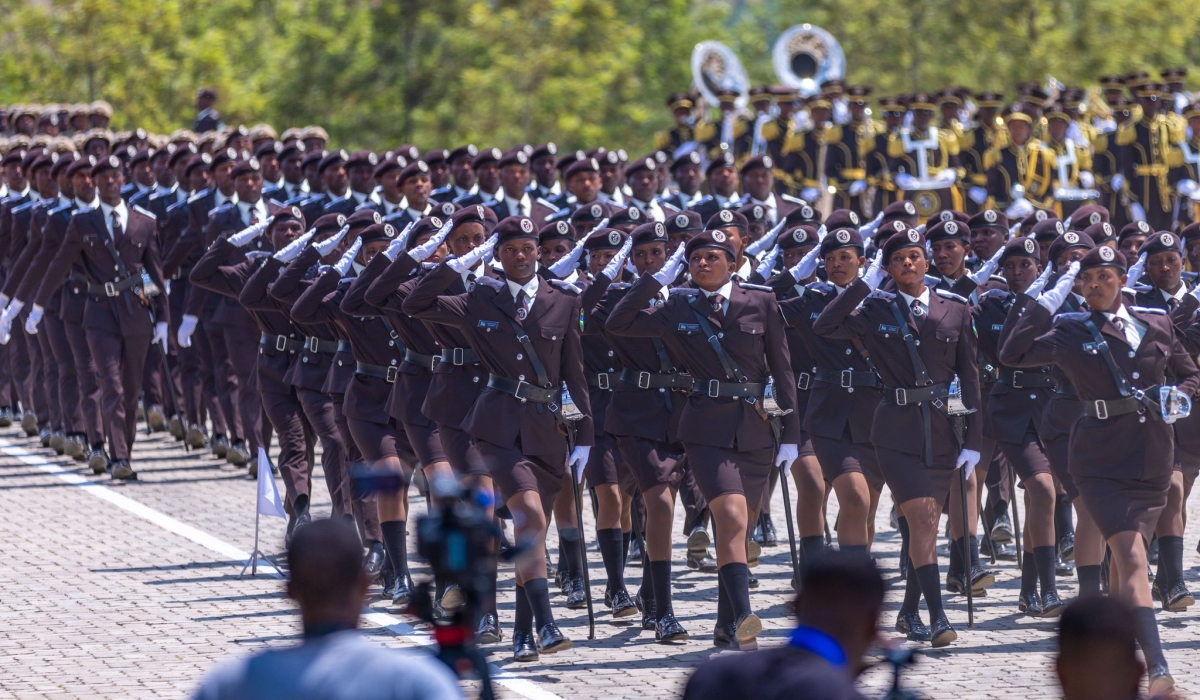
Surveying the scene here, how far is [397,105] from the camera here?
36625 millimetres

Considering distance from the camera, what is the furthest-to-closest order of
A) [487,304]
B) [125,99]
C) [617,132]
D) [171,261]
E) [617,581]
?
[617,132] < [125,99] < [171,261] < [617,581] < [487,304]

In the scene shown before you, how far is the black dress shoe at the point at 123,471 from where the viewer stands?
51.0ft

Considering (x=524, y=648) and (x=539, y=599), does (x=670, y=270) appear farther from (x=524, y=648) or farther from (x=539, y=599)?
(x=524, y=648)

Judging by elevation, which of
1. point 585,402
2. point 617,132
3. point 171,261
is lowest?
point 585,402

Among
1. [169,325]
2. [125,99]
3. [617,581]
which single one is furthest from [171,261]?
[125,99]

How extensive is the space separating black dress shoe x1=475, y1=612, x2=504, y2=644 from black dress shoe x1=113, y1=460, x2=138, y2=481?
20.5ft

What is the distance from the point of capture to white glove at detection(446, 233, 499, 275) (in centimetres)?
1014

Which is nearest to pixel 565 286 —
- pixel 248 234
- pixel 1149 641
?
pixel 1149 641

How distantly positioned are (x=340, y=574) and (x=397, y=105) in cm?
3260

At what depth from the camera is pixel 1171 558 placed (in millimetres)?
10633

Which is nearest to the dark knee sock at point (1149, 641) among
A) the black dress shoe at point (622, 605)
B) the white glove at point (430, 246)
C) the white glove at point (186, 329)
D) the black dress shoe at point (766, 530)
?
the black dress shoe at point (622, 605)

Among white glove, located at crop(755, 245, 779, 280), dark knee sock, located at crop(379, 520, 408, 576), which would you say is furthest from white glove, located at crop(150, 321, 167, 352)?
white glove, located at crop(755, 245, 779, 280)

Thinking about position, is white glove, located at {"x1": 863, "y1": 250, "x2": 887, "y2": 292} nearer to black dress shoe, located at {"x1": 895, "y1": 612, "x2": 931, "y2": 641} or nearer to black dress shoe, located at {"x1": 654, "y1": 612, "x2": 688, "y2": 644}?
black dress shoe, located at {"x1": 895, "y1": 612, "x2": 931, "y2": 641}

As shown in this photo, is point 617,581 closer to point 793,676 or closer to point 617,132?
point 793,676
